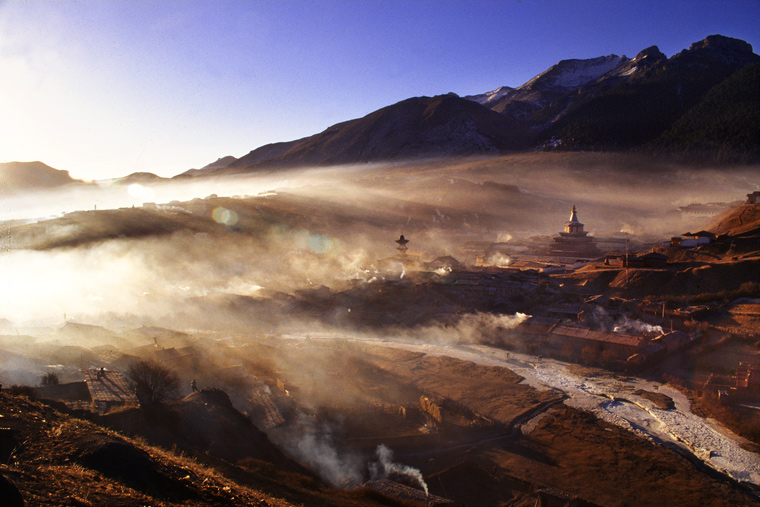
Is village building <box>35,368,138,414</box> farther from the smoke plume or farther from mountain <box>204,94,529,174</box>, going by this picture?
mountain <box>204,94,529,174</box>

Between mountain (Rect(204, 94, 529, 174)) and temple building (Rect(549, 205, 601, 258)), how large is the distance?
228 ft

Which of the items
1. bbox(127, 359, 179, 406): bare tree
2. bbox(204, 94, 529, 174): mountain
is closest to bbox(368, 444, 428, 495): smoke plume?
bbox(127, 359, 179, 406): bare tree

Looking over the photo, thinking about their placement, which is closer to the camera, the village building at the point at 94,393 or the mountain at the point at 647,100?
the village building at the point at 94,393

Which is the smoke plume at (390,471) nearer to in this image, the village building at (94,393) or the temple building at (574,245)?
the village building at (94,393)

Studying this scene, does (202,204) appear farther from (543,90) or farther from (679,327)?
(543,90)

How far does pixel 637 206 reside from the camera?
73.9 meters

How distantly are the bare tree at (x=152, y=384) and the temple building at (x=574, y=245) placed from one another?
36.7 metres

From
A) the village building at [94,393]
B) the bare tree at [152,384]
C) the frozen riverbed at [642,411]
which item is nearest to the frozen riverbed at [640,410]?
the frozen riverbed at [642,411]

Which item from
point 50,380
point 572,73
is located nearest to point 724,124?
point 572,73

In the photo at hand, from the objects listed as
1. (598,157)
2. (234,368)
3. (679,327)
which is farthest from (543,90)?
(234,368)

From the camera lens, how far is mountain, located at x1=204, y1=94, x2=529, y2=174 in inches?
4496

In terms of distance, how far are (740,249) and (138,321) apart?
132 feet

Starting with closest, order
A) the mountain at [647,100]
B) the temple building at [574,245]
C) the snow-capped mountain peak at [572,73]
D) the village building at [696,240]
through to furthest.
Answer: the village building at [696,240]
the temple building at [574,245]
the mountain at [647,100]
the snow-capped mountain peak at [572,73]

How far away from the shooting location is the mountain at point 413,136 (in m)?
114
